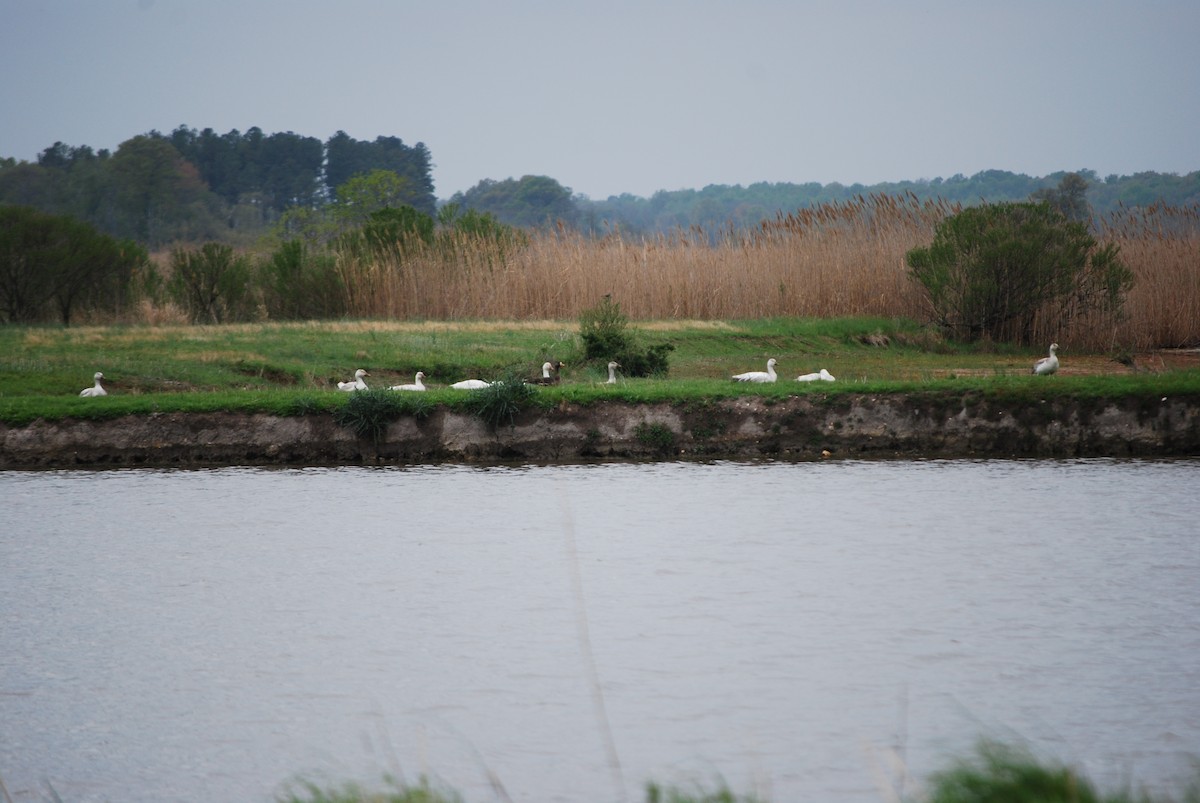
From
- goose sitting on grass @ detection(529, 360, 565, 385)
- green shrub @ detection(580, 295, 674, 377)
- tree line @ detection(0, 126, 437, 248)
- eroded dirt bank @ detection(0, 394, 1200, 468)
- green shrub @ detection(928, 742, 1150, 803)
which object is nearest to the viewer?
green shrub @ detection(928, 742, 1150, 803)

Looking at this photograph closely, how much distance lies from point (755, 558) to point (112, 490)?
698cm

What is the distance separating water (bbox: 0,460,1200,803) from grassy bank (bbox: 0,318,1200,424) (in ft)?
7.93

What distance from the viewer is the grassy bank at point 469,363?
1565 cm

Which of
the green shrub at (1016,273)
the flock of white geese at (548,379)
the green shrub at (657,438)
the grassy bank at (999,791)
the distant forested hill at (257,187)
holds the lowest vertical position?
the grassy bank at (999,791)

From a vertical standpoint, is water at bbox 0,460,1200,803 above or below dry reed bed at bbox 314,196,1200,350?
below

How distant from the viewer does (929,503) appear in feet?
39.5

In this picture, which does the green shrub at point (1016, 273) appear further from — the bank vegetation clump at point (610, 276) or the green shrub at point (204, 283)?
the green shrub at point (204, 283)

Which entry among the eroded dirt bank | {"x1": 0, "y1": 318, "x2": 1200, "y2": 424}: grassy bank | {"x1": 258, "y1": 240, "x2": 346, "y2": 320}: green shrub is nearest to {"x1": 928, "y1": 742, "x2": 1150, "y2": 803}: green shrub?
the eroded dirt bank

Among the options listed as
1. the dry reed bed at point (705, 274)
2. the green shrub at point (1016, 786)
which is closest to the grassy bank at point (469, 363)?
the dry reed bed at point (705, 274)

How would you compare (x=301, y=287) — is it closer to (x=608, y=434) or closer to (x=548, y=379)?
(x=548, y=379)

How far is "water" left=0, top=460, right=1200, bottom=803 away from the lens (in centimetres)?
632

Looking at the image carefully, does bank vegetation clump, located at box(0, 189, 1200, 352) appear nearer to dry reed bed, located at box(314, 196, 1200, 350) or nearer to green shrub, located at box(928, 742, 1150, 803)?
dry reed bed, located at box(314, 196, 1200, 350)

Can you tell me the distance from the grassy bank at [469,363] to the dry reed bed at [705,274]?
158cm

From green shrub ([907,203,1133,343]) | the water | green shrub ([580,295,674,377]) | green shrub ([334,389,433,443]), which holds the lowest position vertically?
the water
